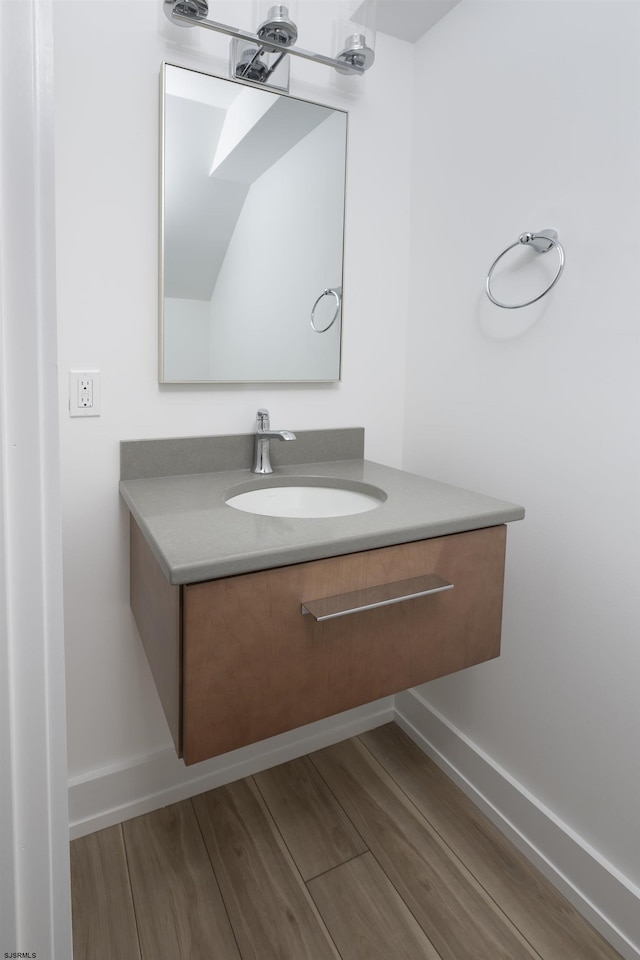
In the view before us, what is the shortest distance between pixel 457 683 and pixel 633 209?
4.33ft

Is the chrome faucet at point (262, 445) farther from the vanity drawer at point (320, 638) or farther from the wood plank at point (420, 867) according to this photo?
the wood plank at point (420, 867)

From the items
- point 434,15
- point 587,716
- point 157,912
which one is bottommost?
point 157,912

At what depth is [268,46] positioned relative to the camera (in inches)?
54.9

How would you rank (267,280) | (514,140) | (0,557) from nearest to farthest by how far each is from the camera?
(0,557)
(514,140)
(267,280)

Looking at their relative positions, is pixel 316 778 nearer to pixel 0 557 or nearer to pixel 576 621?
pixel 576 621

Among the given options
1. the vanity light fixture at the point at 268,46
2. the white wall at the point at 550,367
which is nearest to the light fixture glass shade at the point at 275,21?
the vanity light fixture at the point at 268,46

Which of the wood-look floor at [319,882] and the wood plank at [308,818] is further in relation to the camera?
the wood plank at [308,818]

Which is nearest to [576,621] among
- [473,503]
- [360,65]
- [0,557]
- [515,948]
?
[473,503]

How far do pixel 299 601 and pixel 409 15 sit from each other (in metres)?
1.67

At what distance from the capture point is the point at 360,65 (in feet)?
5.02

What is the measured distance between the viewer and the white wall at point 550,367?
4.00 feet

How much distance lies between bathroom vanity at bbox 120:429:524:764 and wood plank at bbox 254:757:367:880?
23.6 inches

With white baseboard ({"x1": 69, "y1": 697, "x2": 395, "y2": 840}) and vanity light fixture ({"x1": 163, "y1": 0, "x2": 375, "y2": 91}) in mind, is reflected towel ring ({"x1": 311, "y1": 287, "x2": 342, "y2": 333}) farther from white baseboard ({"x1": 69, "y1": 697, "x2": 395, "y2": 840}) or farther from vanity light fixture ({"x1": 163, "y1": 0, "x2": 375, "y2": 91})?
white baseboard ({"x1": 69, "y1": 697, "x2": 395, "y2": 840})

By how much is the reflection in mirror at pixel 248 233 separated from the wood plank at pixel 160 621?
49 centimetres
